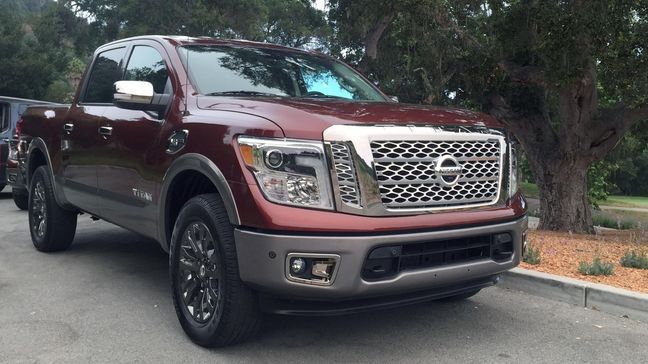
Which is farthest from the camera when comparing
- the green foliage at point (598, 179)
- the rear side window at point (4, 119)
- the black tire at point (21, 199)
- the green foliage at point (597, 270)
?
the green foliage at point (598, 179)

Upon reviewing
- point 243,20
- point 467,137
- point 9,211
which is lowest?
point 9,211

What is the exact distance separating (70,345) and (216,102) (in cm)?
182

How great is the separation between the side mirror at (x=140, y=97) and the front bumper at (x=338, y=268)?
141cm

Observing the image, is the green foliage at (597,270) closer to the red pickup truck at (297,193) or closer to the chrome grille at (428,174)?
the red pickup truck at (297,193)

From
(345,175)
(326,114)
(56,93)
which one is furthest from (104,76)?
(56,93)

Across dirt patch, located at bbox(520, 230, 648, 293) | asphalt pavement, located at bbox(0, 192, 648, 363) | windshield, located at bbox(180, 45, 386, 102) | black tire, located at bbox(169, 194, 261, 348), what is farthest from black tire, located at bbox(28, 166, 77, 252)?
dirt patch, located at bbox(520, 230, 648, 293)

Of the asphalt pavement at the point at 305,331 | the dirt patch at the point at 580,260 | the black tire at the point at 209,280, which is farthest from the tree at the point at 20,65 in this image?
the black tire at the point at 209,280

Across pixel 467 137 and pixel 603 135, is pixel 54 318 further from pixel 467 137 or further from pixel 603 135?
pixel 603 135

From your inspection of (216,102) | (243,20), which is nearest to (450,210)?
(216,102)

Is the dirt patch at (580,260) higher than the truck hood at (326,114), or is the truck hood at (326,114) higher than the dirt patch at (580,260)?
the truck hood at (326,114)

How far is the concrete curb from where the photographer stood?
4.55 metres

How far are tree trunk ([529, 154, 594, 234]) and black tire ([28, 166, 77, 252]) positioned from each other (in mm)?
9080

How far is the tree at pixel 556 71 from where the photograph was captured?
27.2ft

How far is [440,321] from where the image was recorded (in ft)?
14.4
